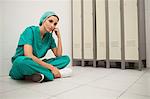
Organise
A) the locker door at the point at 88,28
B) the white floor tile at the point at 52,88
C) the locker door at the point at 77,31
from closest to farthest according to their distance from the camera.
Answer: the white floor tile at the point at 52,88
the locker door at the point at 88,28
the locker door at the point at 77,31

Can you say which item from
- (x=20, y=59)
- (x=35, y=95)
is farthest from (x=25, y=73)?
(x=35, y=95)

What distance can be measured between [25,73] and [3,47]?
641 millimetres

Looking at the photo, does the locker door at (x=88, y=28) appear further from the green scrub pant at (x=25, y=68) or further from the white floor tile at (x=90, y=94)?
the white floor tile at (x=90, y=94)

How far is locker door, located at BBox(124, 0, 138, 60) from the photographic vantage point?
2.52m

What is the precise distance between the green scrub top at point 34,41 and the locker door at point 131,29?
1.28 meters

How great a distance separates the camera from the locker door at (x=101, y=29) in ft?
9.38

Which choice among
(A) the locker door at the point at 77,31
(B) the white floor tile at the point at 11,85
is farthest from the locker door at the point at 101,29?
(B) the white floor tile at the point at 11,85

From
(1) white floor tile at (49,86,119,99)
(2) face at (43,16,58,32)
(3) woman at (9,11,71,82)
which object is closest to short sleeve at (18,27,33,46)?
(3) woman at (9,11,71,82)

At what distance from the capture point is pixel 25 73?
62.6 inches

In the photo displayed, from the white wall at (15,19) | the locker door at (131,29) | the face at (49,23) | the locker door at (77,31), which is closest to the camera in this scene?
the face at (49,23)

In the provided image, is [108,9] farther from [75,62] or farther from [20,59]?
[20,59]

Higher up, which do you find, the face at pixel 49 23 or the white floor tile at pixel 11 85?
the face at pixel 49 23

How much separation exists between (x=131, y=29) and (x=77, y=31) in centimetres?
104

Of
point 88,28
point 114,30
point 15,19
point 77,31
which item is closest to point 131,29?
point 114,30
